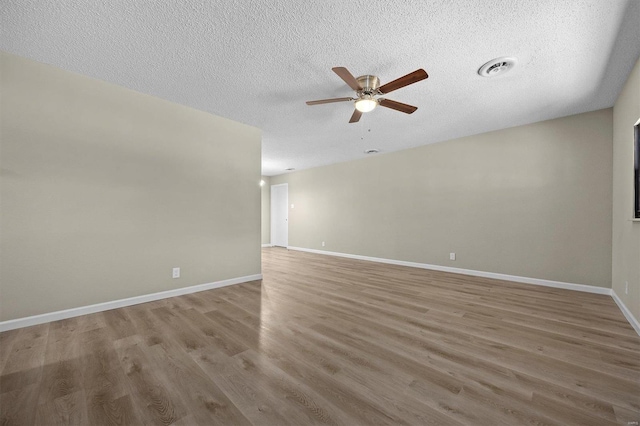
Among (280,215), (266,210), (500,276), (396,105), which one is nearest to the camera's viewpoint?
(396,105)

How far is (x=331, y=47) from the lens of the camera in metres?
2.24

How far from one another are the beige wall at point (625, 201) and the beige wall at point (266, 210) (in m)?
7.88

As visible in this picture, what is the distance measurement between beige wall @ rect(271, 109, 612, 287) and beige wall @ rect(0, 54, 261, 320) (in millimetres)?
3403

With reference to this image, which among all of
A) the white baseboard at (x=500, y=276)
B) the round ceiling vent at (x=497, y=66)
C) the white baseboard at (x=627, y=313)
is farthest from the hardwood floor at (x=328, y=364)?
the round ceiling vent at (x=497, y=66)

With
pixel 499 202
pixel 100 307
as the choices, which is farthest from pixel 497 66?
pixel 100 307

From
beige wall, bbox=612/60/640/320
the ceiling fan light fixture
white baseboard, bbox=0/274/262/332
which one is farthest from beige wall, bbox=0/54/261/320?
beige wall, bbox=612/60/640/320

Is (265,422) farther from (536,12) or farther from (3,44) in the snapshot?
(3,44)

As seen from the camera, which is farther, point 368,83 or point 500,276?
point 500,276

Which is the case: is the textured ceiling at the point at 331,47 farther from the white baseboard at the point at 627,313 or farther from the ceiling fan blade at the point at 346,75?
the white baseboard at the point at 627,313

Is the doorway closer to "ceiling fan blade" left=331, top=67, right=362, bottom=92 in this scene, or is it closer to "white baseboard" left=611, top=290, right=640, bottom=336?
"ceiling fan blade" left=331, top=67, right=362, bottom=92

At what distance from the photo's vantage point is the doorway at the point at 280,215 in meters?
8.39

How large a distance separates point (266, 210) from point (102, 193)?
6033 mm

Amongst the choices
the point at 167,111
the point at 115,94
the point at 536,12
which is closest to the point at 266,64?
the point at 167,111

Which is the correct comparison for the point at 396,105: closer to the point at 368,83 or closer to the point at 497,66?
the point at 368,83
